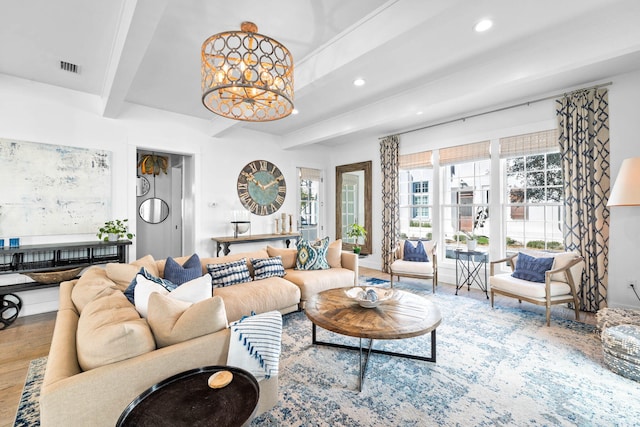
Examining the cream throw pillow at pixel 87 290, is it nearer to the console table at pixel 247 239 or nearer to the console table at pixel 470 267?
the console table at pixel 247 239

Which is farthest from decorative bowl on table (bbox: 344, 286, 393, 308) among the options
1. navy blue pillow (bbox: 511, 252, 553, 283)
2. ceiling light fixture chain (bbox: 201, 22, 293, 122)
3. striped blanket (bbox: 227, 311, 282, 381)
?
navy blue pillow (bbox: 511, 252, 553, 283)

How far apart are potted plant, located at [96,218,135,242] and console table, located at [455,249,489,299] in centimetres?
497

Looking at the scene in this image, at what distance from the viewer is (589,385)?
2.10 meters

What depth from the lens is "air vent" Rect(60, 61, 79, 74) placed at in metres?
3.23

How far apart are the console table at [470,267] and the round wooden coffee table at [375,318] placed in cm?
214

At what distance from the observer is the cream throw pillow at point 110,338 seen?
1.29 metres

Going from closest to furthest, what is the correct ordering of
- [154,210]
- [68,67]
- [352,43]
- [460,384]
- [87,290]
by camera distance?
[87,290], [460,384], [352,43], [68,67], [154,210]

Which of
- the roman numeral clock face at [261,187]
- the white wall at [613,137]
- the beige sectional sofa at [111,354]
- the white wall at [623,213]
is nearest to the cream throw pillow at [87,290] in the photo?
the beige sectional sofa at [111,354]

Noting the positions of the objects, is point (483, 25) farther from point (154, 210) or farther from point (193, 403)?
point (154, 210)

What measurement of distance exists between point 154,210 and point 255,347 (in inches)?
228

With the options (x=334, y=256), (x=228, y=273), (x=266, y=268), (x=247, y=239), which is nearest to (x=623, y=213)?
(x=334, y=256)

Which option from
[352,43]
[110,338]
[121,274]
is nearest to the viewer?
[110,338]

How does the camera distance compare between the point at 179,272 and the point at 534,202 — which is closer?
the point at 179,272

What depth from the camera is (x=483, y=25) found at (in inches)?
98.7
